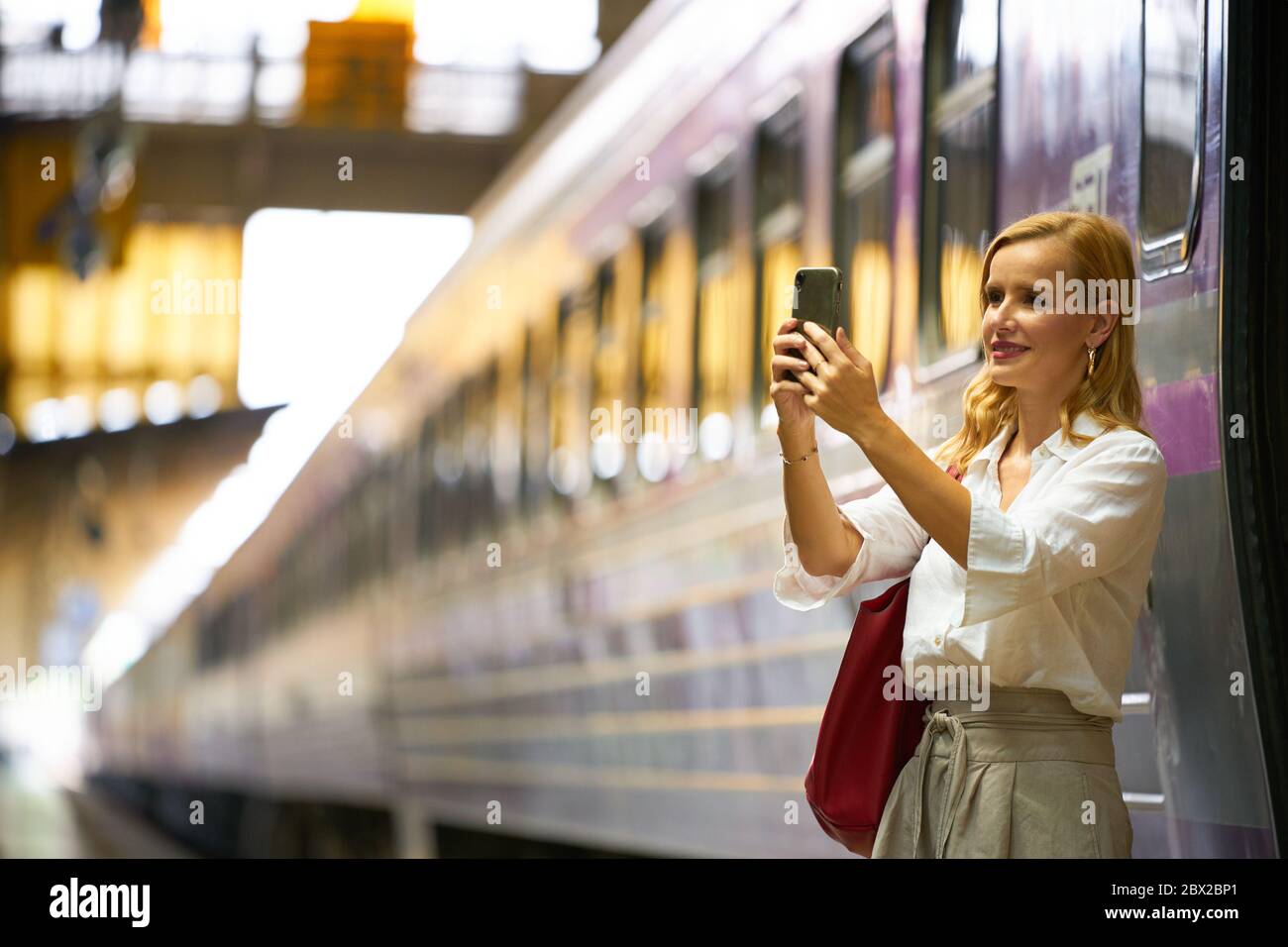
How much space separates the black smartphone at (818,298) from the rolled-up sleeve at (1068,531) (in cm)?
32

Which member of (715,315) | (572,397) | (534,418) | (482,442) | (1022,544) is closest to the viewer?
(1022,544)

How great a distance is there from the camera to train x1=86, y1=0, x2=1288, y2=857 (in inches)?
115

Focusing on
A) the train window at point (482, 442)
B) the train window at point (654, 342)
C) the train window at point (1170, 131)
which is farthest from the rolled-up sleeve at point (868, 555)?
the train window at point (482, 442)

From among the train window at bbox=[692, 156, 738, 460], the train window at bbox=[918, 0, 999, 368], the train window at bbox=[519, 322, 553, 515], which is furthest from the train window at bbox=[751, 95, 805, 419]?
the train window at bbox=[519, 322, 553, 515]

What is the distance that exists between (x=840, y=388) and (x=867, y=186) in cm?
244

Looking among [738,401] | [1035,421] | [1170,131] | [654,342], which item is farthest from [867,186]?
[1035,421]

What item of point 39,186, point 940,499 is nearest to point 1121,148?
point 940,499

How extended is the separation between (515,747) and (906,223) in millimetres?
3955

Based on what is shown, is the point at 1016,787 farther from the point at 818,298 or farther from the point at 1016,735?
the point at 818,298

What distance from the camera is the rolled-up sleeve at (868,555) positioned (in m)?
2.48

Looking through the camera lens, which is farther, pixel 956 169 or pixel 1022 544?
pixel 956 169

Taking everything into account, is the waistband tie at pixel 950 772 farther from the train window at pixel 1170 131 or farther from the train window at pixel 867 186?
the train window at pixel 867 186

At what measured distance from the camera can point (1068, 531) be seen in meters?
2.21
